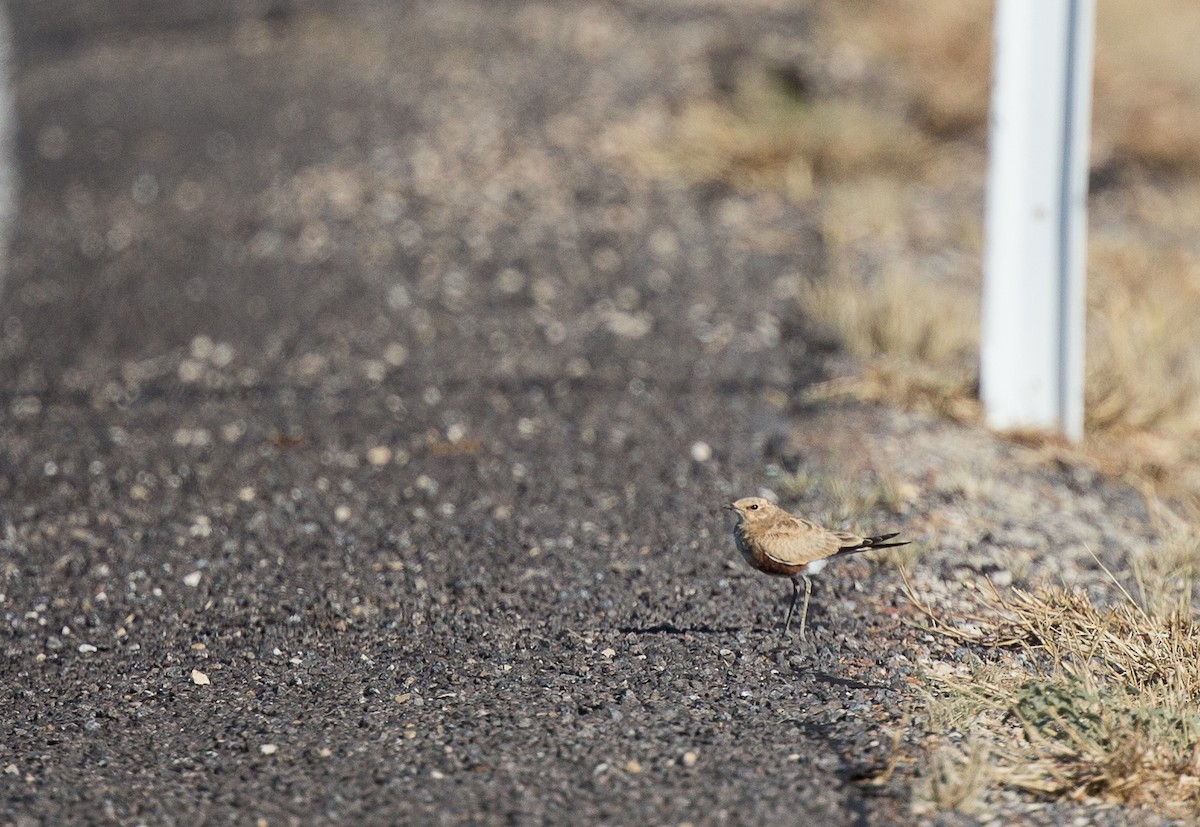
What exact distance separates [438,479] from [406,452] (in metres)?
0.32

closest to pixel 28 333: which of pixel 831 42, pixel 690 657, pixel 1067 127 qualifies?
pixel 690 657

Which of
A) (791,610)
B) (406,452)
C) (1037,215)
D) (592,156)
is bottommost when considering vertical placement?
(592,156)

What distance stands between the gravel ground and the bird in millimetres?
257

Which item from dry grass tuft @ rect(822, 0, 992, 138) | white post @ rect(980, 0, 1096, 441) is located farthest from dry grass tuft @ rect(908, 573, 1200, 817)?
dry grass tuft @ rect(822, 0, 992, 138)

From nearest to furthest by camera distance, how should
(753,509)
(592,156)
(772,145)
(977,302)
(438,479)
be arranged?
1. (753,509)
2. (438,479)
3. (977,302)
4. (772,145)
5. (592,156)

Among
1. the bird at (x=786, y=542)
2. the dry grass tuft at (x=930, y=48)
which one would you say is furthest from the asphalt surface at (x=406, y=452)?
the dry grass tuft at (x=930, y=48)

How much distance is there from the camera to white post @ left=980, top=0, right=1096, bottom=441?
17.9 feet

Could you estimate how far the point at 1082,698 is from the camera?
3494 millimetres

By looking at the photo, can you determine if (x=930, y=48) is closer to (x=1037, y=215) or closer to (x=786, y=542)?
(x=1037, y=215)

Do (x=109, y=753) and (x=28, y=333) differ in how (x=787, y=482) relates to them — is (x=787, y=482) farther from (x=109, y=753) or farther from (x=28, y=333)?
(x=28, y=333)

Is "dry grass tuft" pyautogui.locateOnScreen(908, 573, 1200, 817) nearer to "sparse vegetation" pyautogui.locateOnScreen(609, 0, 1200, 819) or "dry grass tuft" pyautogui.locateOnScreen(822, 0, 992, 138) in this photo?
"sparse vegetation" pyautogui.locateOnScreen(609, 0, 1200, 819)

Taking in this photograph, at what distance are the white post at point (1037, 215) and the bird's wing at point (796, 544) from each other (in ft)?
Answer: 6.80

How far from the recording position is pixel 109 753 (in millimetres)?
3645

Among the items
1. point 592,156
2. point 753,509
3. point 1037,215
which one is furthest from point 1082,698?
point 592,156
